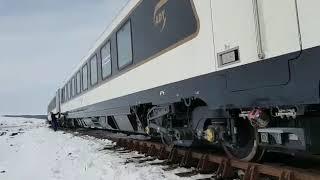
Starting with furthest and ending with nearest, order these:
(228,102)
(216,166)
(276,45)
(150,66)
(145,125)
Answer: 1. (145,125)
2. (150,66)
3. (216,166)
4. (228,102)
5. (276,45)

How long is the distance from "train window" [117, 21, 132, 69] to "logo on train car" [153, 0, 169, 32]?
6.34 ft

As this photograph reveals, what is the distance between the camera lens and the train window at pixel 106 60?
12242 mm

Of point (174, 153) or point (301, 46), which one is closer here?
point (301, 46)

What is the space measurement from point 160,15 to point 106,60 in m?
5.22

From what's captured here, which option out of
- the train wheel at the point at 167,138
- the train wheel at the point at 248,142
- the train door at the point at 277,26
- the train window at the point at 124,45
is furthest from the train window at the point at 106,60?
the train door at the point at 277,26

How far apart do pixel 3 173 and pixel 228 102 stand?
6.71 meters

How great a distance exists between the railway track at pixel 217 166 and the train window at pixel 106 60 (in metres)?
2.26

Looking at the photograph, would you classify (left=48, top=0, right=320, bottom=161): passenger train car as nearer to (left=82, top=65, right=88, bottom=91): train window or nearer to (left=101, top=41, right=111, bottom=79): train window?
(left=101, top=41, right=111, bottom=79): train window

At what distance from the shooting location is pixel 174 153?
338 inches

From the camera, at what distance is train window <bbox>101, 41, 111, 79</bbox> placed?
12242mm

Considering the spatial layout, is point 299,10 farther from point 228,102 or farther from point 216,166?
point 216,166

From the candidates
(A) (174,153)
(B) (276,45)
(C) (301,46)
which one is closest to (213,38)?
(B) (276,45)

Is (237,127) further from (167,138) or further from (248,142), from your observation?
(167,138)

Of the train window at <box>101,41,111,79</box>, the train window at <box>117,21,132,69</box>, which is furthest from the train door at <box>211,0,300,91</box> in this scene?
the train window at <box>101,41,111,79</box>
